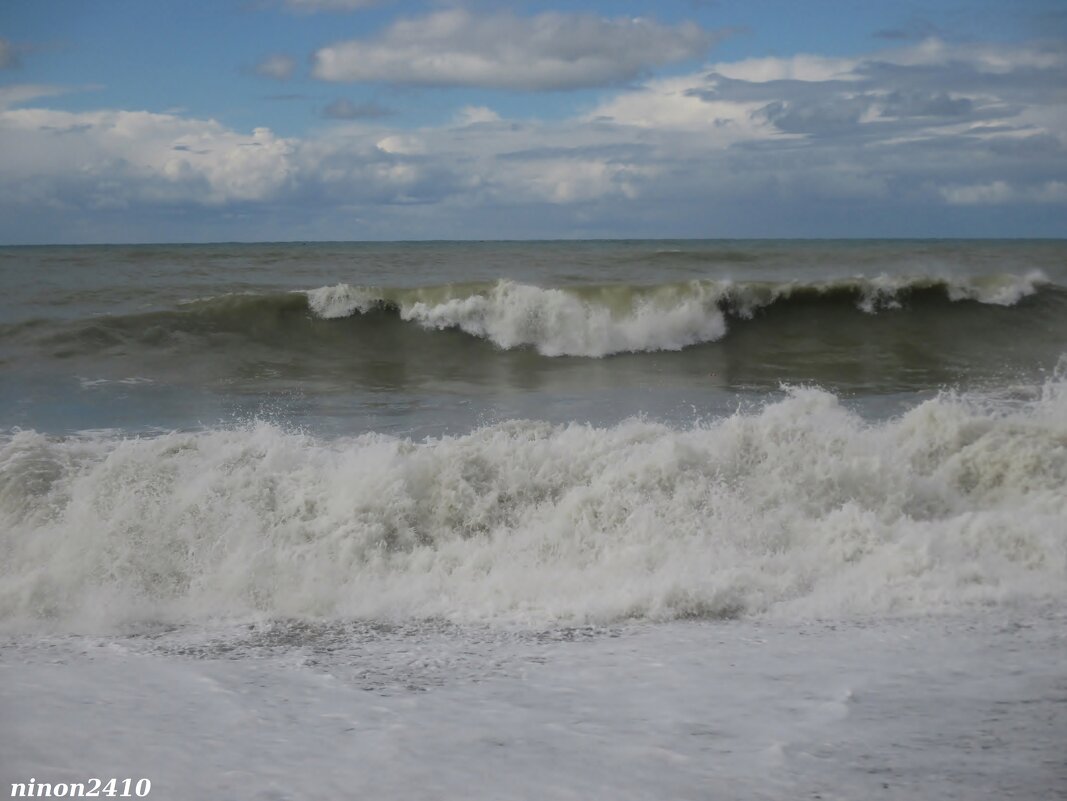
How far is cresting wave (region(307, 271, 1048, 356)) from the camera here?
14781 mm

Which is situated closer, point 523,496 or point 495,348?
point 523,496

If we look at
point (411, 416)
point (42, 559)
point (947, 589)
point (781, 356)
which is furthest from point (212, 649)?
point (781, 356)

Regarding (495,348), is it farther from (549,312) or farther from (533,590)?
(533,590)

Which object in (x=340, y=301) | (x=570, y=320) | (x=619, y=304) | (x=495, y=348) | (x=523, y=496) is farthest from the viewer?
(x=340, y=301)

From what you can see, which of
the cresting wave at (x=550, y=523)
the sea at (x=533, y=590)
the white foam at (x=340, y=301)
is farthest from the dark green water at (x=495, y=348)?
the cresting wave at (x=550, y=523)

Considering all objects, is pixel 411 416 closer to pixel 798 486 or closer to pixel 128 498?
pixel 128 498

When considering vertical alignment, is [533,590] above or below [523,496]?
below

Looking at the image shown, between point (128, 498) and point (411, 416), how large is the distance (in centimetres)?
373

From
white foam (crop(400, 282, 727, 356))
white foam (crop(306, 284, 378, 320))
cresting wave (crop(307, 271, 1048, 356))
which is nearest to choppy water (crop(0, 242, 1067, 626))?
white foam (crop(400, 282, 727, 356))

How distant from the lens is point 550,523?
626cm

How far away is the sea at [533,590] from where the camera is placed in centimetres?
354

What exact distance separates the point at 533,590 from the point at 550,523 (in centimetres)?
86

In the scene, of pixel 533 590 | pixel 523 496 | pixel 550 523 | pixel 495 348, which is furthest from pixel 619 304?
pixel 533 590

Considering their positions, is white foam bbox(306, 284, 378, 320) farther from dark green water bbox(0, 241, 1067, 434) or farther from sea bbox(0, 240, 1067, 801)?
sea bbox(0, 240, 1067, 801)
